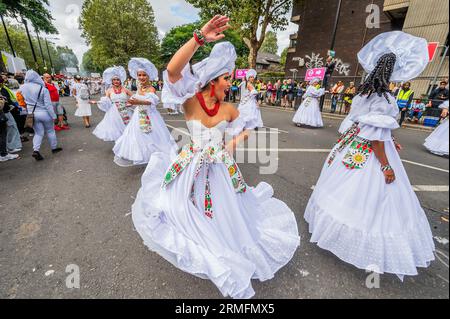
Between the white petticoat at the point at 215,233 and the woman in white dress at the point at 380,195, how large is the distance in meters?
0.54

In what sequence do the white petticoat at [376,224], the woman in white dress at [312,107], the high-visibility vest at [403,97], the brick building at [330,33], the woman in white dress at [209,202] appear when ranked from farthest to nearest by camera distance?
the brick building at [330,33], the woman in white dress at [312,107], the high-visibility vest at [403,97], the white petticoat at [376,224], the woman in white dress at [209,202]

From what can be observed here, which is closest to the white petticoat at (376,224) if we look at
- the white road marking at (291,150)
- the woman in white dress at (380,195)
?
the woman in white dress at (380,195)

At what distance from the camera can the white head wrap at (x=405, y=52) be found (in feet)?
7.22

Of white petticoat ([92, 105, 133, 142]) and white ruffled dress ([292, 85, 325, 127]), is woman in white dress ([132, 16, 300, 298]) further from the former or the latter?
white ruffled dress ([292, 85, 325, 127])

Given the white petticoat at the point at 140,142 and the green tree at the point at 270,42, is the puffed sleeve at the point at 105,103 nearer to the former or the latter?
the white petticoat at the point at 140,142

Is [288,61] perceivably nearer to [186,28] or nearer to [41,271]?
[41,271]

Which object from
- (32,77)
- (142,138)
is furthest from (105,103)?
(142,138)

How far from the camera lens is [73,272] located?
229 cm

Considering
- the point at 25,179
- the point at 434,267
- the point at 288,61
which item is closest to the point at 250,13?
the point at 288,61

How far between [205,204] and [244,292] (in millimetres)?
795

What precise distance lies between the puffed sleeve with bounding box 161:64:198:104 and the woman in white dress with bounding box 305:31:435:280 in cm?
171

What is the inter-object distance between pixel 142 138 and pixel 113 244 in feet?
8.85

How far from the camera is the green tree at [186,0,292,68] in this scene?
17703 millimetres

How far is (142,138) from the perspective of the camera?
16.0 feet
